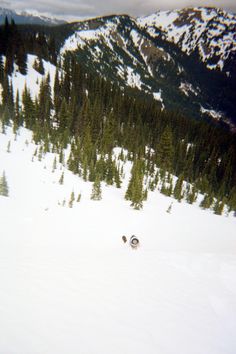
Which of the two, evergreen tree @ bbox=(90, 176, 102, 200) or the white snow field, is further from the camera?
evergreen tree @ bbox=(90, 176, 102, 200)

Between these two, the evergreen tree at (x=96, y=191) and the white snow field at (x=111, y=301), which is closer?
the white snow field at (x=111, y=301)

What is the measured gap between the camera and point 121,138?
67.1 metres

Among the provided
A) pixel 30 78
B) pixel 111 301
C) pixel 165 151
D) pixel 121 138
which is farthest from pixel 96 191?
pixel 30 78

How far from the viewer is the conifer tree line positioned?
4312 cm

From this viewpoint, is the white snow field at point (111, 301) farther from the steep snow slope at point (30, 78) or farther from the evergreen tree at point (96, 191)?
the steep snow slope at point (30, 78)

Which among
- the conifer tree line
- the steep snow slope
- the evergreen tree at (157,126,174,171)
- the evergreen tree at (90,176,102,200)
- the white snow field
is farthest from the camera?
the steep snow slope

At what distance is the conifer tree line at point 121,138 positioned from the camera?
4312 centimetres

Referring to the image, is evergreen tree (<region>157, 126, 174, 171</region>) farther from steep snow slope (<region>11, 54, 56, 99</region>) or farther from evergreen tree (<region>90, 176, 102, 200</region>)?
steep snow slope (<region>11, 54, 56, 99</region>)

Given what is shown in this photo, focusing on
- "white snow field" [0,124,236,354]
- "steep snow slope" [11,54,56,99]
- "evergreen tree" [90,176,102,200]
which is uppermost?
"steep snow slope" [11,54,56,99]

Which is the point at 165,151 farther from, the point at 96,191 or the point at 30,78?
the point at 30,78

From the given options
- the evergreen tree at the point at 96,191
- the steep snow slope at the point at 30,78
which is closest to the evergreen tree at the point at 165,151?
the evergreen tree at the point at 96,191

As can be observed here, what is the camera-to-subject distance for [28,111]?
169 feet

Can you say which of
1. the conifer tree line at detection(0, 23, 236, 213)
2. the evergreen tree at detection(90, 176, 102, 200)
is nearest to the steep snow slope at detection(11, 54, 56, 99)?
the conifer tree line at detection(0, 23, 236, 213)

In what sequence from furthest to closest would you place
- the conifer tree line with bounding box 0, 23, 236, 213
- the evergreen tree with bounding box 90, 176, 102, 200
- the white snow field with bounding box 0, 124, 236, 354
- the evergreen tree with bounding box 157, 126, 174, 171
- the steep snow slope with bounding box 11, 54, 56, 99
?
the steep snow slope with bounding box 11, 54, 56, 99
the evergreen tree with bounding box 157, 126, 174, 171
the conifer tree line with bounding box 0, 23, 236, 213
the evergreen tree with bounding box 90, 176, 102, 200
the white snow field with bounding box 0, 124, 236, 354
